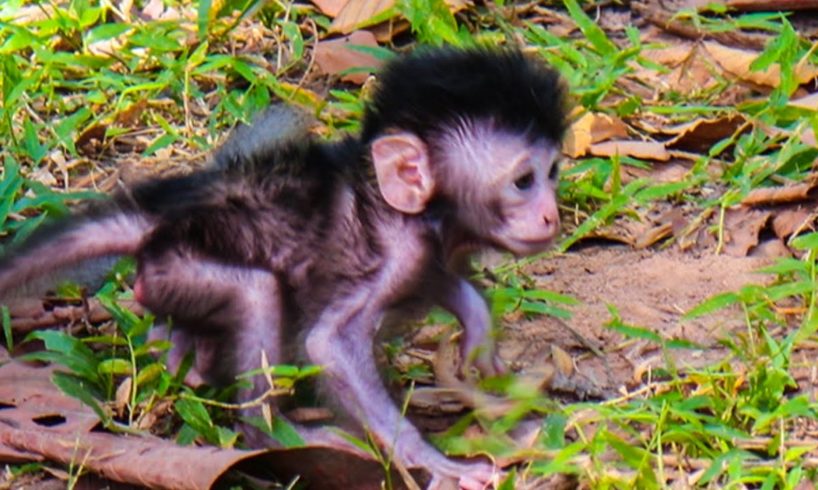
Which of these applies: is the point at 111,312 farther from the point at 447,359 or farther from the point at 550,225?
the point at 550,225

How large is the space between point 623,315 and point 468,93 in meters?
1.27

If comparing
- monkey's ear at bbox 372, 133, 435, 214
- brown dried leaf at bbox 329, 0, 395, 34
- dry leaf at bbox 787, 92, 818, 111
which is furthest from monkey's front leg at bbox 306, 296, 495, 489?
brown dried leaf at bbox 329, 0, 395, 34

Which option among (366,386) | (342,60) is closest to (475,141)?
(366,386)

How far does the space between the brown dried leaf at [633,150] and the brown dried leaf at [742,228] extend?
554mm

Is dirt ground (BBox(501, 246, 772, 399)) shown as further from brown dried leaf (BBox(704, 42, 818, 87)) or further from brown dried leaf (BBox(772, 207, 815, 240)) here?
brown dried leaf (BBox(704, 42, 818, 87))

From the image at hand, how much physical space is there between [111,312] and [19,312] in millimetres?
383

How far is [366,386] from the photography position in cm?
543

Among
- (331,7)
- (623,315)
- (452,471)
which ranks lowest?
(623,315)

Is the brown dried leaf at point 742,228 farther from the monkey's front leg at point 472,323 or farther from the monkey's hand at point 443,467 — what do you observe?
the monkey's hand at point 443,467

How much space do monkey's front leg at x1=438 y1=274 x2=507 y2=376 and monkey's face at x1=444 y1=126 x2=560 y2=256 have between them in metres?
0.25

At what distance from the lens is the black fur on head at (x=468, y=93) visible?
558cm

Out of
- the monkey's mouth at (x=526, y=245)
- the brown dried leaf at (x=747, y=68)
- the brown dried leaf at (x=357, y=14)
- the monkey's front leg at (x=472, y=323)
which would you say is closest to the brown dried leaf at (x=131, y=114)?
the brown dried leaf at (x=357, y=14)

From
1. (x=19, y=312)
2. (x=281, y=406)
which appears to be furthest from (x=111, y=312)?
(x=281, y=406)

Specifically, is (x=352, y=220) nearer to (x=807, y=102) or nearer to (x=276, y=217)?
(x=276, y=217)
